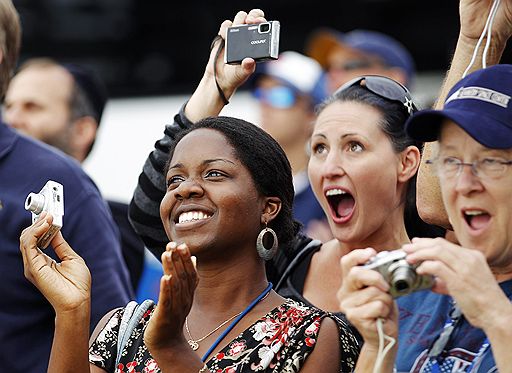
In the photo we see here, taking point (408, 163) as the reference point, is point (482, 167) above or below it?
above

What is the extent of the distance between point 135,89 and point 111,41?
1.47 ft

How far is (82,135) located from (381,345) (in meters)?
3.89

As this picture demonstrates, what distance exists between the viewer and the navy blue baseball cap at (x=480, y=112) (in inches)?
135

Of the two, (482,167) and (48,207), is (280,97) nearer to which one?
(48,207)

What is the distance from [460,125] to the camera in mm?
3436

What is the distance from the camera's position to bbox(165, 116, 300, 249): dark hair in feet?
13.7

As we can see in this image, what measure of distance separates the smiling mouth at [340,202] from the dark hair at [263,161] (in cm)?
28

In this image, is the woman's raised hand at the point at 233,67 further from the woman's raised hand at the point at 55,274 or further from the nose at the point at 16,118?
the nose at the point at 16,118

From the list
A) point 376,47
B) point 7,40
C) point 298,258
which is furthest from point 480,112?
point 376,47

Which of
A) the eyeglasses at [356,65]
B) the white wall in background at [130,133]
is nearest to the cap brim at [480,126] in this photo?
the eyeglasses at [356,65]

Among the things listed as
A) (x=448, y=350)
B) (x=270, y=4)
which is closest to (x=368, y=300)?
(x=448, y=350)

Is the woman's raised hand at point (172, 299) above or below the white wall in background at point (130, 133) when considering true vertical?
above

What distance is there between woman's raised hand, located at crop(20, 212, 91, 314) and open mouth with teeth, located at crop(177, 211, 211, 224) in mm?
369

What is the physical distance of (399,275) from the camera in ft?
10.5
